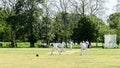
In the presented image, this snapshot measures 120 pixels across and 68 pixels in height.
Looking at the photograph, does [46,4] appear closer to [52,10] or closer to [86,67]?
[52,10]

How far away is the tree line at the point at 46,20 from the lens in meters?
96.3

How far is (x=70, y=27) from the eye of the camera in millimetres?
111438

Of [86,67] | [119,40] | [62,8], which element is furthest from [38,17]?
[86,67]

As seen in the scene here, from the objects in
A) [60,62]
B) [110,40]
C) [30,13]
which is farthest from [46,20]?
[60,62]

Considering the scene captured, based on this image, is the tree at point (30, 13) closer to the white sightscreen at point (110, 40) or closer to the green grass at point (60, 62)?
the white sightscreen at point (110, 40)

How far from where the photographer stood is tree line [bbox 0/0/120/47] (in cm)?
9631

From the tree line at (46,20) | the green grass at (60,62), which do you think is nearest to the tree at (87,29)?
the tree line at (46,20)

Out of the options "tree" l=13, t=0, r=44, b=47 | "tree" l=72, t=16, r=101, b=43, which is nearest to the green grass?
"tree" l=72, t=16, r=101, b=43

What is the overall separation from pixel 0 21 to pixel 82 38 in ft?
82.8

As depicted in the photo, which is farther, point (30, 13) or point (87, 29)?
point (30, 13)

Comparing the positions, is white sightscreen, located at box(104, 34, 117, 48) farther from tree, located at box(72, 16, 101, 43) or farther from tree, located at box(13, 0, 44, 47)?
tree, located at box(13, 0, 44, 47)

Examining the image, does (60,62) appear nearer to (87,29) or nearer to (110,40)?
(110,40)

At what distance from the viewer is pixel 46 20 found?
100m

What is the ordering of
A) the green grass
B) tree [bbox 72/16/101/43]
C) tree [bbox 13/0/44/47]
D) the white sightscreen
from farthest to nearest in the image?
tree [bbox 13/0/44/47] < tree [bbox 72/16/101/43] < the white sightscreen < the green grass
